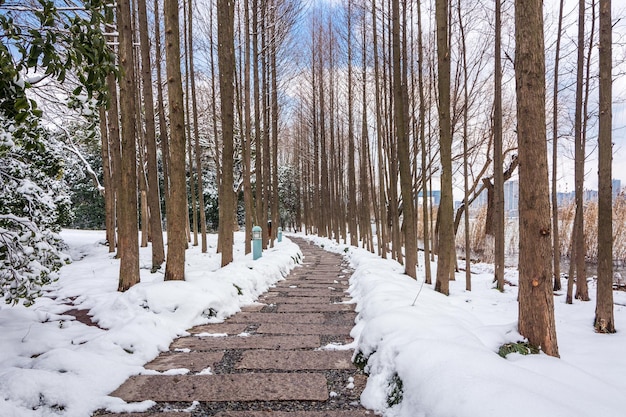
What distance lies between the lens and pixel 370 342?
3.44m

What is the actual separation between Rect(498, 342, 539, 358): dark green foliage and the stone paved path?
3.94ft

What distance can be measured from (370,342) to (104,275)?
720 cm

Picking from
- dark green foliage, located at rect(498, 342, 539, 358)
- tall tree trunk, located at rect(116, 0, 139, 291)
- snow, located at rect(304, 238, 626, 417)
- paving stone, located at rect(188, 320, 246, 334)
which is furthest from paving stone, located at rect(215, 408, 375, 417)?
tall tree trunk, located at rect(116, 0, 139, 291)

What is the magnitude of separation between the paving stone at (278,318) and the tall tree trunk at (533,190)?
257 cm

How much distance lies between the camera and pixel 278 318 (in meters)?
5.14

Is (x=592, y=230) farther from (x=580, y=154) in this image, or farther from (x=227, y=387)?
(x=227, y=387)

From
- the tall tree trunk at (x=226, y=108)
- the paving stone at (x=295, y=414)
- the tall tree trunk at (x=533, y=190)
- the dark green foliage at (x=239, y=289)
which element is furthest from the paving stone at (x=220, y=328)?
the tall tree trunk at (x=226, y=108)

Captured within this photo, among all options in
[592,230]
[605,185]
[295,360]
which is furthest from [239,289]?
[592,230]

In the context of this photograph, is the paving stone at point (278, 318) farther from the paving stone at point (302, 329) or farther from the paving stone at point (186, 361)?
the paving stone at point (186, 361)

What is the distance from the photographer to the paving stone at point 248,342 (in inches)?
152

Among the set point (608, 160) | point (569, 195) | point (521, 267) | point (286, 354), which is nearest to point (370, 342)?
point (286, 354)

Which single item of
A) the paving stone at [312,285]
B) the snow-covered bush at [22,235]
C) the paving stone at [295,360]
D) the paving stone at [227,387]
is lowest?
the paving stone at [312,285]

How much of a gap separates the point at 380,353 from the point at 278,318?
2.30 meters

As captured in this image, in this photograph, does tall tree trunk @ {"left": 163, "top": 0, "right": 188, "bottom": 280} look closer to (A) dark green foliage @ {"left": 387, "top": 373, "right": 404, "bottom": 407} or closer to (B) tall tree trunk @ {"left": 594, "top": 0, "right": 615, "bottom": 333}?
(A) dark green foliage @ {"left": 387, "top": 373, "right": 404, "bottom": 407}
